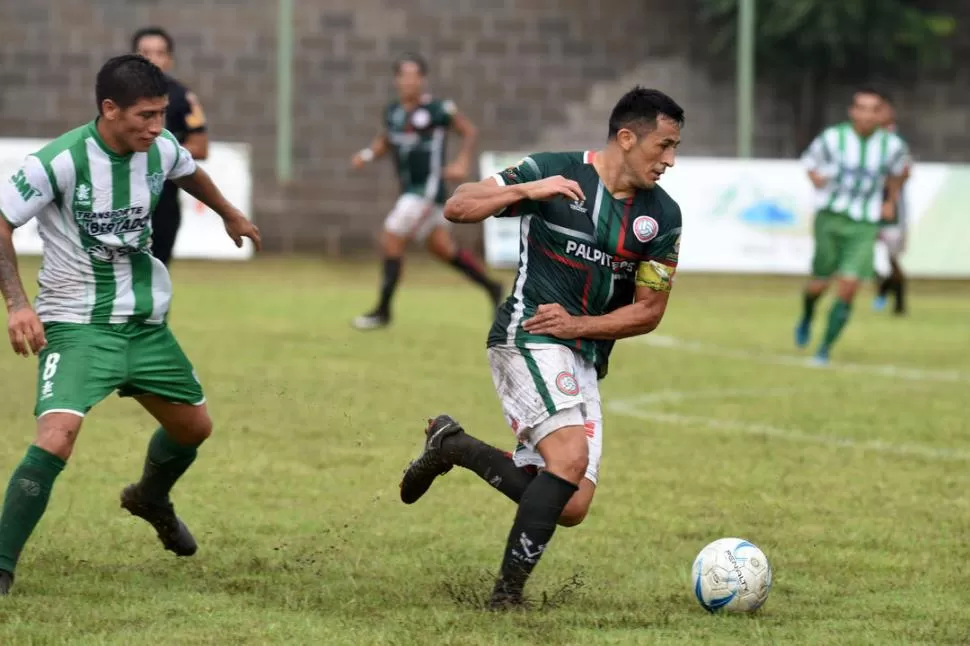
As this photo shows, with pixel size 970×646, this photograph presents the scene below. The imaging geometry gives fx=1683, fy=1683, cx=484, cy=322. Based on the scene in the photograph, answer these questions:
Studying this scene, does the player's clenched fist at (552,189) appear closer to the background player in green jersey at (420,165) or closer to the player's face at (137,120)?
the player's face at (137,120)

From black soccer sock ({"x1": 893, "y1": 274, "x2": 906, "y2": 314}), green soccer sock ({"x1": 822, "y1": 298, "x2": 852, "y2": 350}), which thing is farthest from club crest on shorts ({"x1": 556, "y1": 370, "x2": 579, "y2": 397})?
black soccer sock ({"x1": 893, "y1": 274, "x2": 906, "y2": 314})

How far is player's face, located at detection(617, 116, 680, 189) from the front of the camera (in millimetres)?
5445

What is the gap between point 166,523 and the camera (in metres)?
6.05

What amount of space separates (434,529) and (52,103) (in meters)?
17.0

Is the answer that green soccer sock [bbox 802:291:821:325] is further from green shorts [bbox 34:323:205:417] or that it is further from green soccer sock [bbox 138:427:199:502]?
green shorts [bbox 34:323:205:417]

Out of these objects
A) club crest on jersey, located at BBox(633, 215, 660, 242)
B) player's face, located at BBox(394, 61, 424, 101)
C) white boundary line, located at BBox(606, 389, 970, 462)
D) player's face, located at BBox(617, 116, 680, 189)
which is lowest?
white boundary line, located at BBox(606, 389, 970, 462)

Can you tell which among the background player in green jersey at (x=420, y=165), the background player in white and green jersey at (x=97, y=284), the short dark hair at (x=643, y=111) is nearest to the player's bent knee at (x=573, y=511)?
the short dark hair at (x=643, y=111)

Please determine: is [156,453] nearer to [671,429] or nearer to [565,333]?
[565,333]

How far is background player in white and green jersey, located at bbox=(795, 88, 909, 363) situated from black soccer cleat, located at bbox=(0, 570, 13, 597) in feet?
27.4

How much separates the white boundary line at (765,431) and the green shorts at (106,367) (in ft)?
13.9

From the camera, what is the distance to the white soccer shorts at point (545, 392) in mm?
5410

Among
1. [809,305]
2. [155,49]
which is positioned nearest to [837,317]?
[809,305]

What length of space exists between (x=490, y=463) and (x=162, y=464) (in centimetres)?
121

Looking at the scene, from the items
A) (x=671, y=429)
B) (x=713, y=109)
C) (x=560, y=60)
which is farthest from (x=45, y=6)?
(x=671, y=429)
